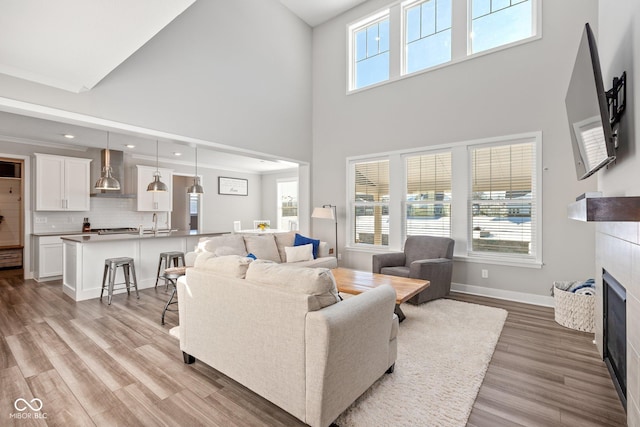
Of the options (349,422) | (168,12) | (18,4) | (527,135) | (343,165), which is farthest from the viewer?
(343,165)

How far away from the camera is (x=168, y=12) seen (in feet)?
8.24

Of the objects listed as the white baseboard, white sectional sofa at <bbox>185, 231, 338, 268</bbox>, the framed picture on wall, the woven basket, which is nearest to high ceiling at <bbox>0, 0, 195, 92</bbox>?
white sectional sofa at <bbox>185, 231, 338, 268</bbox>

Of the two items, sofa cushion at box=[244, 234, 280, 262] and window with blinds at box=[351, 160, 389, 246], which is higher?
window with blinds at box=[351, 160, 389, 246]

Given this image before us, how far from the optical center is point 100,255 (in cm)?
445

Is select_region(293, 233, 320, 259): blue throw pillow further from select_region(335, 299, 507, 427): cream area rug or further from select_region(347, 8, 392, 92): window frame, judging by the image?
select_region(347, 8, 392, 92): window frame

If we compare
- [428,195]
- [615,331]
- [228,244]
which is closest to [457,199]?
[428,195]

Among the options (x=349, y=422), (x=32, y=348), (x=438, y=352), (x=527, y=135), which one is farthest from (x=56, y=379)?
(x=527, y=135)

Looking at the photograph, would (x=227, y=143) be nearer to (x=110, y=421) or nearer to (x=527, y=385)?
(x=110, y=421)

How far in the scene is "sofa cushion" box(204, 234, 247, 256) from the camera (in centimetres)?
414

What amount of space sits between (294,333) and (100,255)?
4198 mm

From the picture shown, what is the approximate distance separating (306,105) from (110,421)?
5626 millimetres

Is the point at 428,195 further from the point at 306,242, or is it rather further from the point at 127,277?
the point at 127,277

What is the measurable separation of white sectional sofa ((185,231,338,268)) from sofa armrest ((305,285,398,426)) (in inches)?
106

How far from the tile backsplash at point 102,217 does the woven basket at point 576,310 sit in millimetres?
7780
